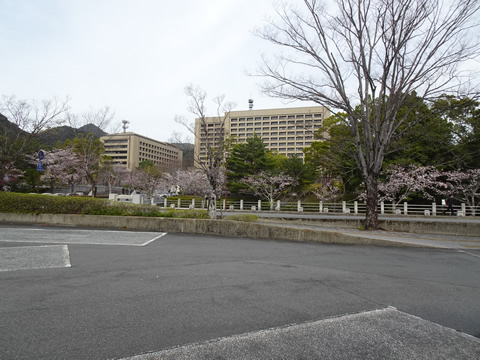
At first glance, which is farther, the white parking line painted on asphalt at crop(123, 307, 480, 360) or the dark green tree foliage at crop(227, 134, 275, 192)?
the dark green tree foliage at crop(227, 134, 275, 192)

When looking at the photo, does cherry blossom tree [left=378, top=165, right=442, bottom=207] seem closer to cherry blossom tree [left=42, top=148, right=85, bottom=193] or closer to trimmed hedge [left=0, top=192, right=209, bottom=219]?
trimmed hedge [left=0, top=192, right=209, bottom=219]

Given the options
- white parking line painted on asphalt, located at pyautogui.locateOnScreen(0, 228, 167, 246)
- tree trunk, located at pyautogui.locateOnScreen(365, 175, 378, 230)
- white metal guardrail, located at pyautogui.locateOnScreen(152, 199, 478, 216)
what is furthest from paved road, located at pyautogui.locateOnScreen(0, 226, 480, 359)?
white metal guardrail, located at pyautogui.locateOnScreen(152, 199, 478, 216)

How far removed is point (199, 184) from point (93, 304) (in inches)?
1371

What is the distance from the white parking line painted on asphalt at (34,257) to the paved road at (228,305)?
41mm

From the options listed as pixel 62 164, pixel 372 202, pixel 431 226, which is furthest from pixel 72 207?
pixel 62 164

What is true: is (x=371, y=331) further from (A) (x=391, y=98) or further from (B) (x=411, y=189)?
(B) (x=411, y=189)

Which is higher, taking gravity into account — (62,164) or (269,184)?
(62,164)

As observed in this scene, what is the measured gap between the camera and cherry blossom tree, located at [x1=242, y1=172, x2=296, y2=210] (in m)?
33.0

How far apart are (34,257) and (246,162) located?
3144 centimetres

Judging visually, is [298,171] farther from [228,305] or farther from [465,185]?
[228,305]

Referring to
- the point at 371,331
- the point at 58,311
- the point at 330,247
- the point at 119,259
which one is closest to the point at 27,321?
the point at 58,311

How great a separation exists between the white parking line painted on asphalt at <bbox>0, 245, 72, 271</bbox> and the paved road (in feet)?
0.13

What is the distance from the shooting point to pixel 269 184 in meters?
34.6

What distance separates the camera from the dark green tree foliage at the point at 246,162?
3622 cm
